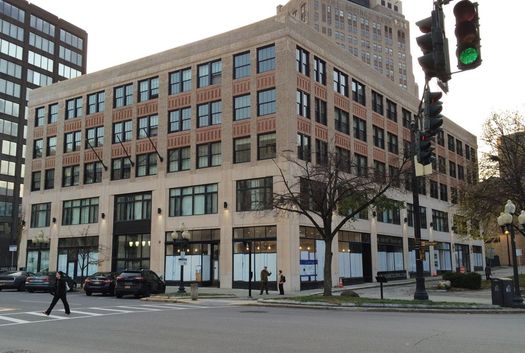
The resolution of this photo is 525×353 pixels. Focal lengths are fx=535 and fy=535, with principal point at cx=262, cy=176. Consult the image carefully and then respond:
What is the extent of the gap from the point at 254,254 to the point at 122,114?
727 inches

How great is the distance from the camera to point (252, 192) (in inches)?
1464

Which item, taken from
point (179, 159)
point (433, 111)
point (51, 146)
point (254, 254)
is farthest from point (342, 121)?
point (433, 111)

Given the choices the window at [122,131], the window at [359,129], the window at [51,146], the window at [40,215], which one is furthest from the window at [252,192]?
the window at [51,146]

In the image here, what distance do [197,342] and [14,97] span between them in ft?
302

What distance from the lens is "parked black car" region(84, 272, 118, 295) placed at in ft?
101

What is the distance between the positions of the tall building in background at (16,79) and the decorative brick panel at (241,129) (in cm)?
6069

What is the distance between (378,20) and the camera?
11525 centimetres

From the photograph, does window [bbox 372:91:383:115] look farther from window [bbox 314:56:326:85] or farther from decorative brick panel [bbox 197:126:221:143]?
decorative brick panel [bbox 197:126:221:143]

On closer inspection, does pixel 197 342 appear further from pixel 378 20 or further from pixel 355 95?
pixel 378 20

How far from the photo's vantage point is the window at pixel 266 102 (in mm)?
37312

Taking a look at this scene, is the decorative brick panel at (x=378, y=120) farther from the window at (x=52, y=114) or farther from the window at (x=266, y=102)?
the window at (x=52, y=114)

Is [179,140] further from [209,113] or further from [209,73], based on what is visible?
[209,73]

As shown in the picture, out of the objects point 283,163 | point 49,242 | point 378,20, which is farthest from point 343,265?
point 378,20

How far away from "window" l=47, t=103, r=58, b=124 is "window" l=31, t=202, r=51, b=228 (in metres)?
8.12
